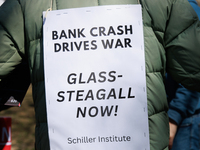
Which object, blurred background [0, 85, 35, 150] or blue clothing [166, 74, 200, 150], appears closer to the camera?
blue clothing [166, 74, 200, 150]

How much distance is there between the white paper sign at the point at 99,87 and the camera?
127cm

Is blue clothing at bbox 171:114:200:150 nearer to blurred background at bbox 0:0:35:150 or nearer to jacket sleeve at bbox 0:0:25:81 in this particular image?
jacket sleeve at bbox 0:0:25:81

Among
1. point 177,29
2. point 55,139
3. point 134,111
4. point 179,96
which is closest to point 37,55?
point 55,139

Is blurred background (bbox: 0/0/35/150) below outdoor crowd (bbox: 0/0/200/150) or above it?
below

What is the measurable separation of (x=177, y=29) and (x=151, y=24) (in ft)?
0.46

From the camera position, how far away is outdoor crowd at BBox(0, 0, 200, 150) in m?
1.32

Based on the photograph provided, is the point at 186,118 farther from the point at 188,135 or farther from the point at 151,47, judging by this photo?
the point at 151,47

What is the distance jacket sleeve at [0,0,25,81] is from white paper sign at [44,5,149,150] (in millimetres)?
187

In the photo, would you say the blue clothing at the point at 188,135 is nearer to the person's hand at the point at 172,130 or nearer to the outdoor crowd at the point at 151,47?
the person's hand at the point at 172,130

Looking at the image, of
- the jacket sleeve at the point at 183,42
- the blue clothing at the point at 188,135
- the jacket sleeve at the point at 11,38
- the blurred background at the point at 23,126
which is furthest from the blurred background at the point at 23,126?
the jacket sleeve at the point at 183,42

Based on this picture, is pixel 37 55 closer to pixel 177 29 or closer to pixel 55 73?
pixel 55 73

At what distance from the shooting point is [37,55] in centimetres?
134

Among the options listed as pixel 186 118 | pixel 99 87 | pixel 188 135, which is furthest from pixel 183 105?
pixel 99 87

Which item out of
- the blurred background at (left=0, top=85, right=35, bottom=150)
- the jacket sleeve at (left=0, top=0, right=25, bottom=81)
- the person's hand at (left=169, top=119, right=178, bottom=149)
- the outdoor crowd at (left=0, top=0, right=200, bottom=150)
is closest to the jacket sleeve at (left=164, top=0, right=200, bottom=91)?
the outdoor crowd at (left=0, top=0, right=200, bottom=150)
